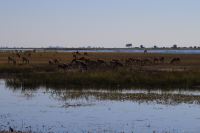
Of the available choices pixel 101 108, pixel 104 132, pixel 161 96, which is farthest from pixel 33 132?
pixel 161 96

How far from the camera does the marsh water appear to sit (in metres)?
18.2

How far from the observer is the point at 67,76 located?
36062 millimetres

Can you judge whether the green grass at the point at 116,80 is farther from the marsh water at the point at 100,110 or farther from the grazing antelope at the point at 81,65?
the grazing antelope at the point at 81,65

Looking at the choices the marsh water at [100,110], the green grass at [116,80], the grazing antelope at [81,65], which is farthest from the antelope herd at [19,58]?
the marsh water at [100,110]

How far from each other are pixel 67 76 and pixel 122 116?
15624mm

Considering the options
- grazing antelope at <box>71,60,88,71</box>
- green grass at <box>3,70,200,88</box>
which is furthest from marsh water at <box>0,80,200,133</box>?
grazing antelope at <box>71,60,88,71</box>

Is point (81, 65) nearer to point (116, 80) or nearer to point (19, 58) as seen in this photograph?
point (116, 80)

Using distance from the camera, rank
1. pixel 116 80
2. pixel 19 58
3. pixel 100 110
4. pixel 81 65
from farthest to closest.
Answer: pixel 19 58 → pixel 81 65 → pixel 116 80 → pixel 100 110

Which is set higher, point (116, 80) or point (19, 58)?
point (19, 58)

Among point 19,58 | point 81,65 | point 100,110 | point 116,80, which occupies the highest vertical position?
point 81,65

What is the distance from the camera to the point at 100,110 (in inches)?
875

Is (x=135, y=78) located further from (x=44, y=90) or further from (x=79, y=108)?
(x=79, y=108)

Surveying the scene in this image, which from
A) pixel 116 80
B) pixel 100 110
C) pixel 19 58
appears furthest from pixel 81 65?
pixel 100 110

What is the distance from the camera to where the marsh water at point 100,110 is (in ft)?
59.9
